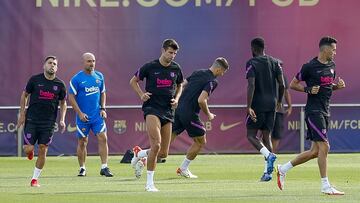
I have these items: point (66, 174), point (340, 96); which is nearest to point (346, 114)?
point (340, 96)

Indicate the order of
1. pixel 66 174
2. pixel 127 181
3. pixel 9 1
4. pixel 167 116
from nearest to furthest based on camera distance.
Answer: pixel 167 116 → pixel 127 181 → pixel 66 174 → pixel 9 1

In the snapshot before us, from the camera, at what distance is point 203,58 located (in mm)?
30484

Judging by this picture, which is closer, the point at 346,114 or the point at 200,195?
the point at 200,195

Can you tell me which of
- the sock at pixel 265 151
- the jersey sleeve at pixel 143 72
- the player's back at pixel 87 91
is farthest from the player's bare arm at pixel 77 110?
the jersey sleeve at pixel 143 72

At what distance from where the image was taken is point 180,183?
65.7ft

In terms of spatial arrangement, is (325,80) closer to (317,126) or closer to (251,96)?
(317,126)

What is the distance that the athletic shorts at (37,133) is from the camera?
20016 millimetres

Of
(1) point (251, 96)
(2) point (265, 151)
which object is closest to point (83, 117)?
(1) point (251, 96)

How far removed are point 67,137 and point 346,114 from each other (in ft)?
23.3

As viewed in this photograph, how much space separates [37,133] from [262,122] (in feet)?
12.9

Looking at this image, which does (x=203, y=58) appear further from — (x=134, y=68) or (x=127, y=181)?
(x=127, y=181)

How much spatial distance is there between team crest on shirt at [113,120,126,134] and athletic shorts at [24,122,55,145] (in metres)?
10.4

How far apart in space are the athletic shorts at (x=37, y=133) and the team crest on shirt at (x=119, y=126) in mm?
10398

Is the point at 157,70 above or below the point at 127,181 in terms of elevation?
above
